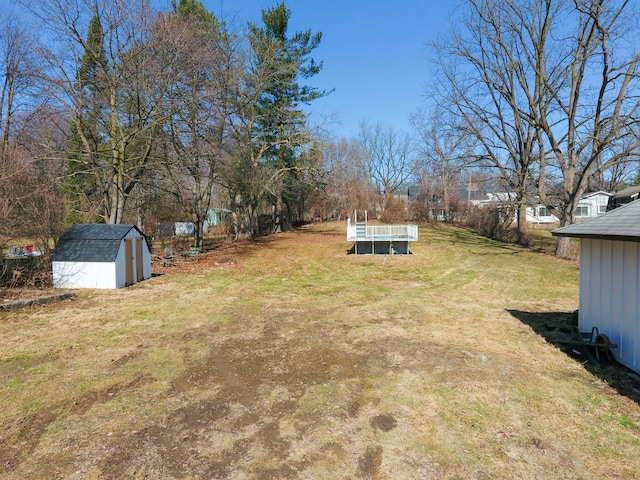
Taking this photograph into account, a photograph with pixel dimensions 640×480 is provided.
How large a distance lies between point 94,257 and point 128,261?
3.16 ft

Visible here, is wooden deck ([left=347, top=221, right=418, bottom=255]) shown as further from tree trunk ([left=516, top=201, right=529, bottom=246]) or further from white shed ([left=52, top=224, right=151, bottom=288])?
white shed ([left=52, top=224, right=151, bottom=288])

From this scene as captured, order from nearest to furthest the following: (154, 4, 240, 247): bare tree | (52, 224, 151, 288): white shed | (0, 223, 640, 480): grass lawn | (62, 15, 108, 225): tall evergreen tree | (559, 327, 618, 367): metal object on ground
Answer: (0, 223, 640, 480): grass lawn < (559, 327, 618, 367): metal object on ground < (52, 224, 151, 288): white shed < (62, 15, 108, 225): tall evergreen tree < (154, 4, 240, 247): bare tree

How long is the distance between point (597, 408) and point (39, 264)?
13.2 m

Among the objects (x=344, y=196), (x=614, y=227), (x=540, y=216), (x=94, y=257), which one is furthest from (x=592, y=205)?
(x=94, y=257)

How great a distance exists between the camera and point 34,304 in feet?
27.9

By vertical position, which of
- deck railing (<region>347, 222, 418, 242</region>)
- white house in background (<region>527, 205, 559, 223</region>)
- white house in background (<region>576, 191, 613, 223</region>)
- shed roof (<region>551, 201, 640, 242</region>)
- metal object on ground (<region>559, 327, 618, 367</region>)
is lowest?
metal object on ground (<region>559, 327, 618, 367</region>)

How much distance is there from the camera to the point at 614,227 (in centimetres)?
523

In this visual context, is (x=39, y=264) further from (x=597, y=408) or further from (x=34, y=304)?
(x=597, y=408)

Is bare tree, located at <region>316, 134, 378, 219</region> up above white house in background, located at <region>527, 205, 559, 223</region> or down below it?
above

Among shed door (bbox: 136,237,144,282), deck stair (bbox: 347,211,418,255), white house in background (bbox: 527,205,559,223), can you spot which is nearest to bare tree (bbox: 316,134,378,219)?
white house in background (bbox: 527,205,559,223)

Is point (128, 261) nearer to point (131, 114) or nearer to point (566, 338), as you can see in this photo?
point (131, 114)

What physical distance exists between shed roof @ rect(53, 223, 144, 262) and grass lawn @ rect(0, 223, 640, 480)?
173cm

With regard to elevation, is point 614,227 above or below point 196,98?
below

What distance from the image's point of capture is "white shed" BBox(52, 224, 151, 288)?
10.4 meters
